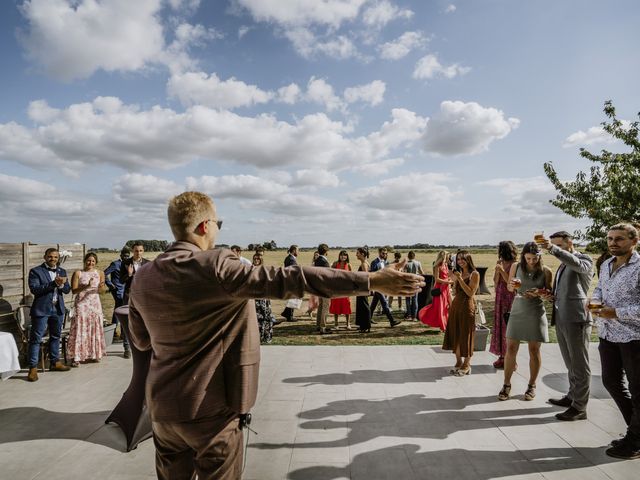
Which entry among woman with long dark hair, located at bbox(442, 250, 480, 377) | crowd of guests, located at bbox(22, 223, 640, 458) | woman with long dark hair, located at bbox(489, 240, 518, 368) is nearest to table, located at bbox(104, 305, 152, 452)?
crowd of guests, located at bbox(22, 223, 640, 458)

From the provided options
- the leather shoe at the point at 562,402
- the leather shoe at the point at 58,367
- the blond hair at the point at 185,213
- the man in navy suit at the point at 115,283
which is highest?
the blond hair at the point at 185,213

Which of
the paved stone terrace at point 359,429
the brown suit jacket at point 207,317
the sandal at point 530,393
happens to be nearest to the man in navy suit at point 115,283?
the paved stone terrace at point 359,429

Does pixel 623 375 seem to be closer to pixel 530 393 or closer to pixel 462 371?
pixel 530 393

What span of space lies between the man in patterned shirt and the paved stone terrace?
0.31 metres

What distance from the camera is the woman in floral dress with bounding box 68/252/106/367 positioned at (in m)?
6.61

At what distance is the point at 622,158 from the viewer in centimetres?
1038

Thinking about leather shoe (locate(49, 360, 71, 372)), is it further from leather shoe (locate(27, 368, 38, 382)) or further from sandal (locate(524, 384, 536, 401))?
sandal (locate(524, 384, 536, 401))

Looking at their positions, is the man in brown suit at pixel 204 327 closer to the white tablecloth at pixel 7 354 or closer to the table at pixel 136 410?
the table at pixel 136 410

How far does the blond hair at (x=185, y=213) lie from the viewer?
182cm

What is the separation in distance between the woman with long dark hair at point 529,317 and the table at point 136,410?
4.30 m

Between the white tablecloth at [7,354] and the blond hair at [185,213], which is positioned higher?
the blond hair at [185,213]

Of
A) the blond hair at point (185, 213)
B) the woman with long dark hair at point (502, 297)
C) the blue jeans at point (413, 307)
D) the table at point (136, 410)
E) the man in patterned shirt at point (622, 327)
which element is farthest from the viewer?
the blue jeans at point (413, 307)

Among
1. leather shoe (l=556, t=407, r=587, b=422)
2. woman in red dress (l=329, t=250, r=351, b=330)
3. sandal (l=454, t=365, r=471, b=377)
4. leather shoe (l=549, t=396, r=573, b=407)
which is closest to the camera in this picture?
leather shoe (l=556, t=407, r=587, b=422)

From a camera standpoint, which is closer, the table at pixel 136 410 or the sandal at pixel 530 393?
the table at pixel 136 410
